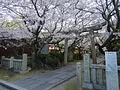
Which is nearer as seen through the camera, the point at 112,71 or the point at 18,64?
the point at 112,71

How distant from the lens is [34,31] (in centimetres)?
997

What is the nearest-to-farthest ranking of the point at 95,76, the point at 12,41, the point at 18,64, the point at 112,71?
1. the point at 112,71
2. the point at 95,76
3. the point at 18,64
4. the point at 12,41

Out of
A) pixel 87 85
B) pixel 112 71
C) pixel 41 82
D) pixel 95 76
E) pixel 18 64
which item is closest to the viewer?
pixel 112 71

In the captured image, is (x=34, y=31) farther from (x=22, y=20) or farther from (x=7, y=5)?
(x=7, y=5)

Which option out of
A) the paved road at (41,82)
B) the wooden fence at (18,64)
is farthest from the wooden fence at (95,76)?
the wooden fence at (18,64)

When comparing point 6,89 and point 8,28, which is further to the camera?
point 8,28

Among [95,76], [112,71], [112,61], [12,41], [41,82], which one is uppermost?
[12,41]

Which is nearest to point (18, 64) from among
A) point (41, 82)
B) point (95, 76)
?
point (41, 82)

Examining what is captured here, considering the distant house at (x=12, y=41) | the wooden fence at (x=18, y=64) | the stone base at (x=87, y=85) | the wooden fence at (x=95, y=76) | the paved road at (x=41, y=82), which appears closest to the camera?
the wooden fence at (x=95, y=76)

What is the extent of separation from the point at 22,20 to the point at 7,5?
1.34 meters

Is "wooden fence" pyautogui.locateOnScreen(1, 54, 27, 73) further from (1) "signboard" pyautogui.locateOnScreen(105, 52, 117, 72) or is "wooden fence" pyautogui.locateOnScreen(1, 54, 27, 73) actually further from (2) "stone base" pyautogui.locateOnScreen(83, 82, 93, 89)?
(1) "signboard" pyautogui.locateOnScreen(105, 52, 117, 72)

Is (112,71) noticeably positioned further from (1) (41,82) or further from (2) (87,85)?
(1) (41,82)

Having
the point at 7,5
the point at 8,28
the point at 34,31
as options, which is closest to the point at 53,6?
the point at 34,31

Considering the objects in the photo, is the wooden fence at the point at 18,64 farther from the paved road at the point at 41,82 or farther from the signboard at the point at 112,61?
the signboard at the point at 112,61
